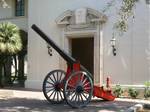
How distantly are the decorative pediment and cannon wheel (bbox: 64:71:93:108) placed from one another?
8066 mm

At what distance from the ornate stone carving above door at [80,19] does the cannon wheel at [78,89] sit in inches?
318

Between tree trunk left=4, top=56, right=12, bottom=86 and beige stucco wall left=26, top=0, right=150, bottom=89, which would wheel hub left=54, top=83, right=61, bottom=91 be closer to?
beige stucco wall left=26, top=0, right=150, bottom=89

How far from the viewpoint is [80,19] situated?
22.3 meters

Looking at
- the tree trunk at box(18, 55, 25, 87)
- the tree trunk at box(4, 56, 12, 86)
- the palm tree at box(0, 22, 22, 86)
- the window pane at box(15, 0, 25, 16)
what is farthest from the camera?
the tree trunk at box(18, 55, 25, 87)

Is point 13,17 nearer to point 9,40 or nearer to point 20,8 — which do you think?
point 20,8

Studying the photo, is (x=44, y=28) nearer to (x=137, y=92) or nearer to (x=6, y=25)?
(x=6, y=25)

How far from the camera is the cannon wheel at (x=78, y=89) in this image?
13727mm

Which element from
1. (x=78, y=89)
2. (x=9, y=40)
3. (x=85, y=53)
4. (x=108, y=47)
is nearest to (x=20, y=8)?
(x=9, y=40)

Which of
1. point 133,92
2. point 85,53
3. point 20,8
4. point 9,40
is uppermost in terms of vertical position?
point 20,8

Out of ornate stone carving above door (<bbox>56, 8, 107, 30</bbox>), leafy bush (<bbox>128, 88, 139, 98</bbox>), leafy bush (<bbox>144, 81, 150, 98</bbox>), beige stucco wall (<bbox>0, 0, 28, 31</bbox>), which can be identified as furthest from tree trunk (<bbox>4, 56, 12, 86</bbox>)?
leafy bush (<bbox>144, 81, 150, 98</bbox>)

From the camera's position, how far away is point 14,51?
23672 millimetres

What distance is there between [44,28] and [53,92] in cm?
951

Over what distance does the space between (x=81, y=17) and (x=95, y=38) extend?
1.38 m

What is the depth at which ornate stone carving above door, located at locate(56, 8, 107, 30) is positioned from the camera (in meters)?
21.9
